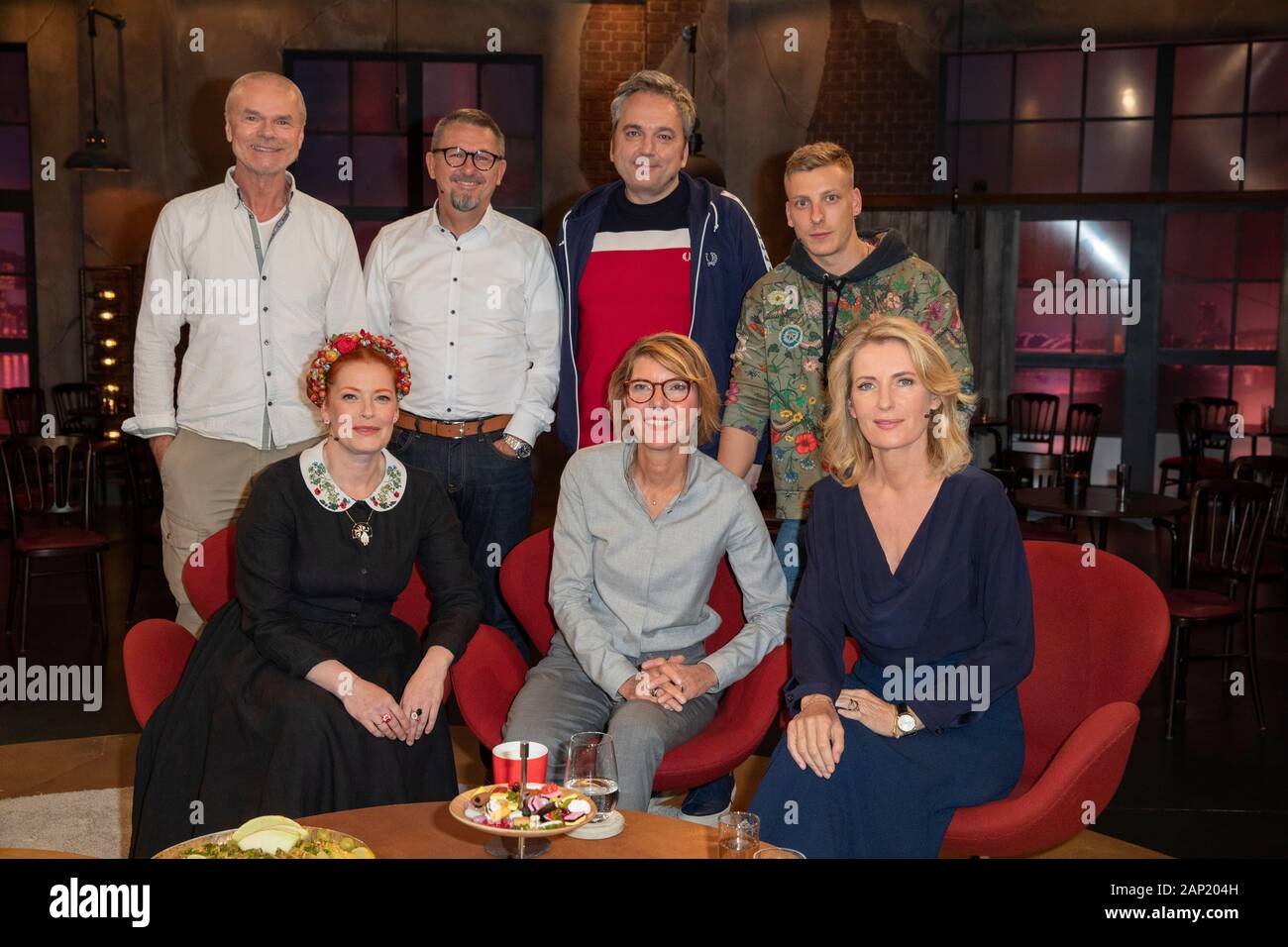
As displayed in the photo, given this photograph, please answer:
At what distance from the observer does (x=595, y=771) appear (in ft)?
7.56

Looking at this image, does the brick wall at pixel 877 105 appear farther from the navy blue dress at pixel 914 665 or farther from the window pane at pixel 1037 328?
the navy blue dress at pixel 914 665

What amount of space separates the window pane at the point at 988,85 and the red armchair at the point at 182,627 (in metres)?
8.07

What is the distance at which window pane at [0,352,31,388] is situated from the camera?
10344 mm

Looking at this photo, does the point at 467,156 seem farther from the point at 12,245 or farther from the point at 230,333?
the point at 12,245

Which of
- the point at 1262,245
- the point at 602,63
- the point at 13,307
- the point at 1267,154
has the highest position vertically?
the point at 602,63

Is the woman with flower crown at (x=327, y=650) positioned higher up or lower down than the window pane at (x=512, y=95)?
lower down

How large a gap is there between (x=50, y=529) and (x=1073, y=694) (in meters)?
5.05

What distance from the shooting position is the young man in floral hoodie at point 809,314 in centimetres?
335

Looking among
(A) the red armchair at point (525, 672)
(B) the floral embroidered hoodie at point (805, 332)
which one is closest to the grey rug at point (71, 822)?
(A) the red armchair at point (525, 672)

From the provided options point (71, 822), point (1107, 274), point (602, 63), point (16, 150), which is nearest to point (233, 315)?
point (71, 822)

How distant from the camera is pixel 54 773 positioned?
13.8 feet

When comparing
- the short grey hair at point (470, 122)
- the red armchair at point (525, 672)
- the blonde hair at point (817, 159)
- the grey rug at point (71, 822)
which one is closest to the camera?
the red armchair at point (525, 672)

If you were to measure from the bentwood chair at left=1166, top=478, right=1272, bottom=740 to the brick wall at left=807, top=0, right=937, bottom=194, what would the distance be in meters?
5.16

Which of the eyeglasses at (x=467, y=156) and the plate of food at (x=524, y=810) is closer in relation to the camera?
the plate of food at (x=524, y=810)
